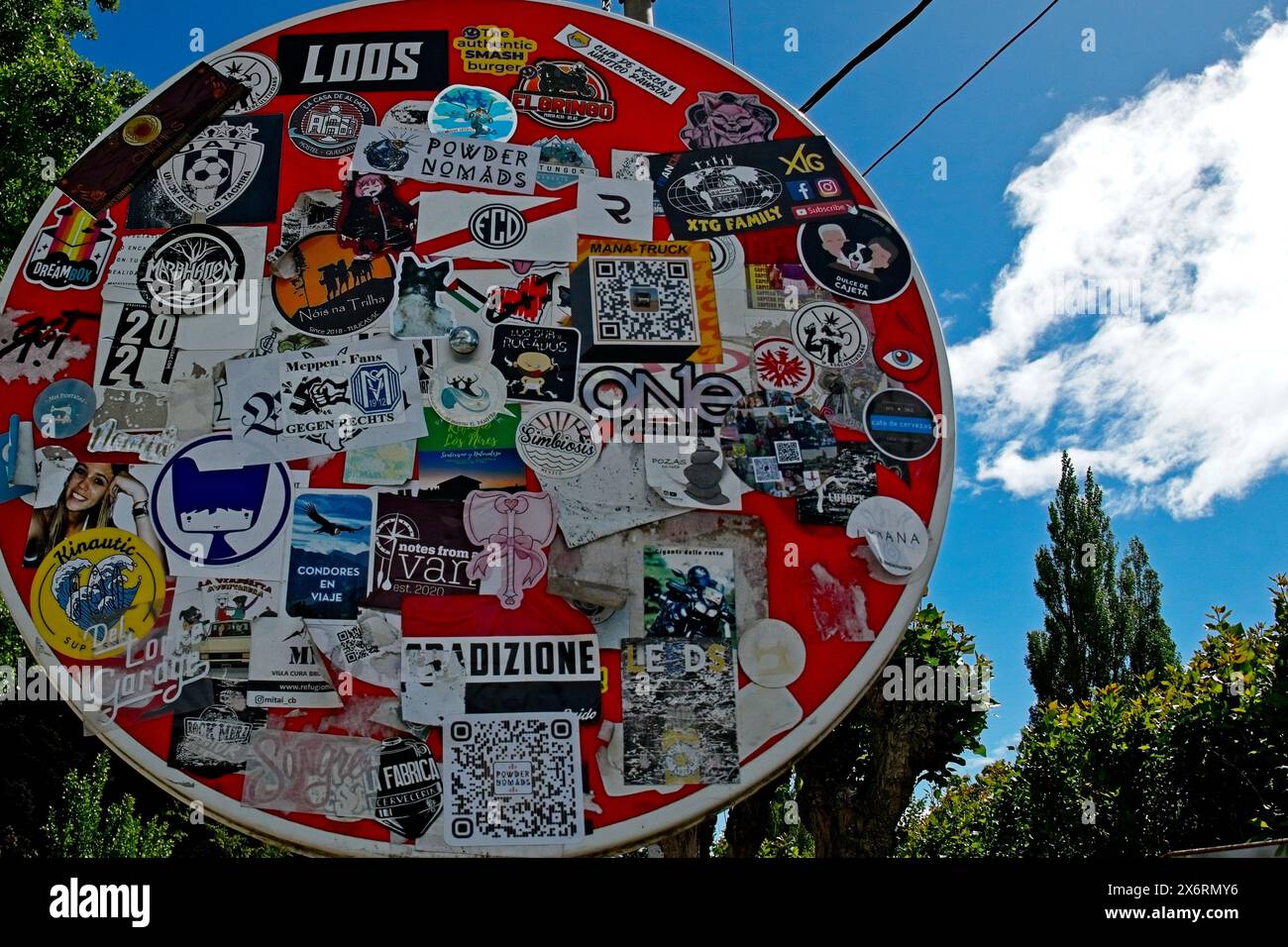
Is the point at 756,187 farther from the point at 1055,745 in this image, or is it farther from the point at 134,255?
the point at 1055,745

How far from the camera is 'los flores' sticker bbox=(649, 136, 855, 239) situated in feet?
17.6

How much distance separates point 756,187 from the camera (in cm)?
550

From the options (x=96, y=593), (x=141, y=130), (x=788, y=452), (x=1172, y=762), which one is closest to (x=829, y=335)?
(x=788, y=452)

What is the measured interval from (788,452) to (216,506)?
2.43m

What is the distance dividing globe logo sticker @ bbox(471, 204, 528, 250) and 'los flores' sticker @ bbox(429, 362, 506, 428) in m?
0.65

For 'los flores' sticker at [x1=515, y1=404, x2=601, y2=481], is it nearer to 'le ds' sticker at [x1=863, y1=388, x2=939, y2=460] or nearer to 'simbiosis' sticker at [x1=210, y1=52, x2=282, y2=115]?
'le ds' sticker at [x1=863, y1=388, x2=939, y2=460]

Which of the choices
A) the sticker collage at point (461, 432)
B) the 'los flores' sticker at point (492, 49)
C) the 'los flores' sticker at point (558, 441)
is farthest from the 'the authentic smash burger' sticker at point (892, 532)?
the 'los flores' sticker at point (492, 49)

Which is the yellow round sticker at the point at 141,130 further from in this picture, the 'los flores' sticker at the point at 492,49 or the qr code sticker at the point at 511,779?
the qr code sticker at the point at 511,779

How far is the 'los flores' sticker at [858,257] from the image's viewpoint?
211 inches

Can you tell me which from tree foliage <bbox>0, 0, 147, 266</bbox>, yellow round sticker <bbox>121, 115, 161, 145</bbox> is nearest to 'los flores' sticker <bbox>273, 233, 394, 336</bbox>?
yellow round sticker <bbox>121, 115, 161, 145</bbox>

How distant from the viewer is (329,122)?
541 cm

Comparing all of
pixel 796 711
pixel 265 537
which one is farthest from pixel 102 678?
pixel 796 711

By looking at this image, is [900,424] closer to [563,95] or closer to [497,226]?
[497,226]

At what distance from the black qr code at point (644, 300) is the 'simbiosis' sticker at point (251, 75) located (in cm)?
190
